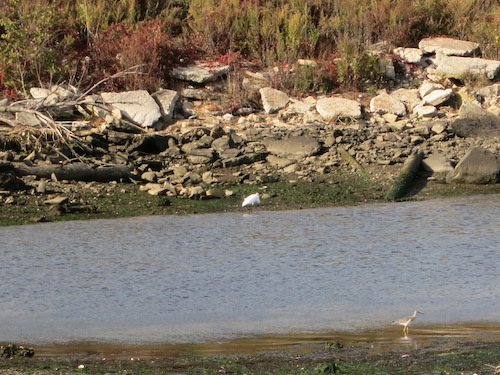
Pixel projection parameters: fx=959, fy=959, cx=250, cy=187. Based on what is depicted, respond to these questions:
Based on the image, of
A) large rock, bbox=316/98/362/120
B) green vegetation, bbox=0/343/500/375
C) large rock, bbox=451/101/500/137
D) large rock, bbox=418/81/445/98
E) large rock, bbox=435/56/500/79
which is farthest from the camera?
large rock, bbox=435/56/500/79

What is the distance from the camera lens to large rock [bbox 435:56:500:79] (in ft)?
61.0

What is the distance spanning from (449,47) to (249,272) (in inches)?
446

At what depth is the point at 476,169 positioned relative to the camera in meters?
13.9

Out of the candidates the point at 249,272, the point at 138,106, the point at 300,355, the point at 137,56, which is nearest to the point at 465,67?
the point at 137,56

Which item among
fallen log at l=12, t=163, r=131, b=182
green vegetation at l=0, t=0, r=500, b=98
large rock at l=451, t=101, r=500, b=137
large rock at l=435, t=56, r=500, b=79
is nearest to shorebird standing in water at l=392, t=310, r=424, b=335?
fallen log at l=12, t=163, r=131, b=182

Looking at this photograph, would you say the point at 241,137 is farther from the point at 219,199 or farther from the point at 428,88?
the point at 428,88

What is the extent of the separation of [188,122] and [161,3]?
5358 millimetres

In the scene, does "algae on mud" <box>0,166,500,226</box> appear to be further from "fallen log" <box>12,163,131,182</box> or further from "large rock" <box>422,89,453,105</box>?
"large rock" <box>422,89,453,105</box>

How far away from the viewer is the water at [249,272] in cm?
770

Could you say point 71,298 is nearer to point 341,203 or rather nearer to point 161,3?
point 341,203

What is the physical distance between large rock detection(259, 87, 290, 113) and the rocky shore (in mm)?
26

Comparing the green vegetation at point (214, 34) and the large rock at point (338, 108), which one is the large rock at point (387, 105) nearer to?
the large rock at point (338, 108)

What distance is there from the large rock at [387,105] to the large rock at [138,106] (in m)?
3.97

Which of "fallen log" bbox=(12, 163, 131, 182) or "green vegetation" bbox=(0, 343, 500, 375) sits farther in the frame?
"fallen log" bbox=(12, 163, 131, 182)
